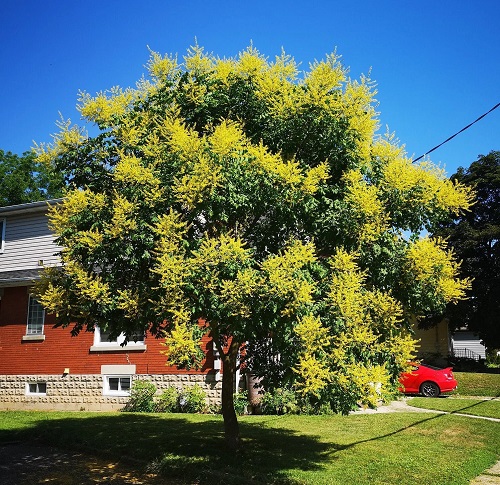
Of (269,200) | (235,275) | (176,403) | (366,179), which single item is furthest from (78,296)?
(176,403)

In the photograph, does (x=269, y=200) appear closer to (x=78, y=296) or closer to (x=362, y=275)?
(x=362, y=275)

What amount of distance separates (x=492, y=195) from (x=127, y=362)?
2711 centimetres

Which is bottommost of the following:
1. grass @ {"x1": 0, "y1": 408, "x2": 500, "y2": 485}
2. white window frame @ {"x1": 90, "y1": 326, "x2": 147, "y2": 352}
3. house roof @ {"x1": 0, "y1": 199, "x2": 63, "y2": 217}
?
grass @ {"x1": 0, "y1": 408, "x2": 500, "y2": 485}

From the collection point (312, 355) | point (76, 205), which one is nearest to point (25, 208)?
point (76, 205)

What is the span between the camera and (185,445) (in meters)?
11.7

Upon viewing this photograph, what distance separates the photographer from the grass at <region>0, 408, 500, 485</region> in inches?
375

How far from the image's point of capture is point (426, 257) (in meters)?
8.62

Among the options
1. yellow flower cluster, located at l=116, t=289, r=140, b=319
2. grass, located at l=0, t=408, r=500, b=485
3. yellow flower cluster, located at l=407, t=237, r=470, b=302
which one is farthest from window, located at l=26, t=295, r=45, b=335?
yellow flower cluster, located at l=407, t=237, r=470, b=302

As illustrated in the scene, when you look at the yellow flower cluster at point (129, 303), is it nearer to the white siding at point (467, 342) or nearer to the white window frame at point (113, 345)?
the white window frame at point (113, 345)

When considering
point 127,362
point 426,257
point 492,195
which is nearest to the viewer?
point 426,257

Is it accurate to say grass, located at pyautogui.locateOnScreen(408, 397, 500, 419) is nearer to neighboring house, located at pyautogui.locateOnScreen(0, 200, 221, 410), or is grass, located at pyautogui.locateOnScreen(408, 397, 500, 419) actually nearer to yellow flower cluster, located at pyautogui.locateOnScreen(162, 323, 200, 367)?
neighboring house, located at pyautogui.locateOnScreen(0, 200, 221, 410)

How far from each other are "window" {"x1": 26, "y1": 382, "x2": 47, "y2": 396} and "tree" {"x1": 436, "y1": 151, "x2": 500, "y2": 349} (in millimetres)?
24503

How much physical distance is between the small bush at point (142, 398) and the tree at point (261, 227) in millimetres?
9367

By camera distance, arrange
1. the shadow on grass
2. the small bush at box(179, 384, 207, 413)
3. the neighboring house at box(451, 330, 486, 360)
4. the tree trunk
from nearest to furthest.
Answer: the shadow on grass < the tree trunk < the small bush at box(179, 384, 207, 413) < the neighboring house at box(451, 330, 486, 360)
